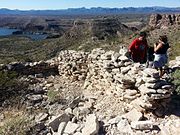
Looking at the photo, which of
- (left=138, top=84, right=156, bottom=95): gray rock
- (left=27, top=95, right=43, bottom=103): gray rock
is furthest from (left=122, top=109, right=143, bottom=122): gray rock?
(left=27, top=95, right=43, bottom=103): gray rock

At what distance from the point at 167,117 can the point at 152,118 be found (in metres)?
0.34

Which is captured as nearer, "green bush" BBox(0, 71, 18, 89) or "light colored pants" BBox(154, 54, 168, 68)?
"light colored pants" BBox(154, 54, 168, 68)

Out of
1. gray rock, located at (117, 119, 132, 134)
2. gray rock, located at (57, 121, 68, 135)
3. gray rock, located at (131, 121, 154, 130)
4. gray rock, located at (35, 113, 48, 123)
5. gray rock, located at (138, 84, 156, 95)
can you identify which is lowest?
gray rock, located at (35, 113, 48, 123)

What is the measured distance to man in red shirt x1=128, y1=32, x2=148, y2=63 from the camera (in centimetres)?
1027

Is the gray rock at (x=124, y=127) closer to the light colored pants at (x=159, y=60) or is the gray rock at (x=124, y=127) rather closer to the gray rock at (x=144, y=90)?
the gray rock at (x=144, y=90)

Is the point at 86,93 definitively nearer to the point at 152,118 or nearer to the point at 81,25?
the point at 152,118

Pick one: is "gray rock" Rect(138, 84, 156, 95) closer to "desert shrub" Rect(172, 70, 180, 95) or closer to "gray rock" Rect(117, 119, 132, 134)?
"gray rock" Rect(117, 119, 132, 134)

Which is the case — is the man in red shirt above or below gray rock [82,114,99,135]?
above

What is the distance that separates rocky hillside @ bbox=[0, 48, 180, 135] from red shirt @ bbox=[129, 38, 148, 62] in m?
0.34

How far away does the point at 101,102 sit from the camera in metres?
10.2

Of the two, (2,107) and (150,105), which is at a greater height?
(150,105)

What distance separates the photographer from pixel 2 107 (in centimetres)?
1134

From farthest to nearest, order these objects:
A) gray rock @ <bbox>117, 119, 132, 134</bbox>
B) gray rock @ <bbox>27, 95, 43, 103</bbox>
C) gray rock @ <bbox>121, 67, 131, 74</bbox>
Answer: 1. gray rock @ <bbox>27, 95, 43, 103</bbox>
2. gray rock @ <bbox>121, 67, 131, 74</bbox>
3. gray rock @ <bbox>117, 119, 132, 134</bbox>

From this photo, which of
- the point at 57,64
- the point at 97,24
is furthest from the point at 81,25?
the point at 57,64
